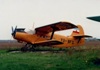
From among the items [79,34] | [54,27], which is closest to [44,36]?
[54,27]

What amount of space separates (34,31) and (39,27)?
0.69m

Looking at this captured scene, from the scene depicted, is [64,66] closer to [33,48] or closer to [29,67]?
[29,67]

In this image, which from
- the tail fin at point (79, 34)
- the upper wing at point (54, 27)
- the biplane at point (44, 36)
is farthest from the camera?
the tail fin at point (79, 34)

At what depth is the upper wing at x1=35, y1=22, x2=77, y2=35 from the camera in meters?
25.3

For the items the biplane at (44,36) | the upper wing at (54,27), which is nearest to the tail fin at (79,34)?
the biplane at (44,36)

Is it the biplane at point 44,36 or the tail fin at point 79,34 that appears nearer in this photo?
the biplane at point 44,36

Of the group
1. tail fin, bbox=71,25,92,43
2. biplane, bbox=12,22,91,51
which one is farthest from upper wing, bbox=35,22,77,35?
tail fin, bbox=71,25,92,43

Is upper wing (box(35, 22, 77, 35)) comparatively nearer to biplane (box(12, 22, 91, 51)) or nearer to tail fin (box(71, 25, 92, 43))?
biplane (box(12, 22, 91, 51))

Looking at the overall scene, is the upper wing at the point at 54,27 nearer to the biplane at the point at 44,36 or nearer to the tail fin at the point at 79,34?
the biplane at the point at 44,36

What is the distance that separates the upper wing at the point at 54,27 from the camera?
25.3m

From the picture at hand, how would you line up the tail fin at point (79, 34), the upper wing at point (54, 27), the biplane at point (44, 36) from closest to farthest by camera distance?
the upper wing at point (54, 27)
the biplane at point (44, 36)
the tail fin at point (79, 34)

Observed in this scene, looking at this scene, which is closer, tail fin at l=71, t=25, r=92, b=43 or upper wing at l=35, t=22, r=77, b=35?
upper wing at l=35, t=22, r=77, b=35

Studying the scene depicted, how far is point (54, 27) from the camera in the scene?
26.9 metres

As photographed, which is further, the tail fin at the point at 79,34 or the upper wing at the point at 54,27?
the tail fin at the point at 79,34
